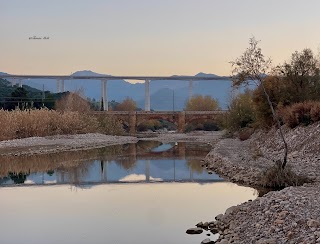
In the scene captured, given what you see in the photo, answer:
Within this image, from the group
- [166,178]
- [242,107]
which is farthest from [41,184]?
[242,107]

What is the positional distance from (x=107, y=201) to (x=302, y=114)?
A: 13.1 metres

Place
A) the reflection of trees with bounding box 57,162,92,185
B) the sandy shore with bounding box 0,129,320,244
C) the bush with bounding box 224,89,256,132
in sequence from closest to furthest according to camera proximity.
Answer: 1. the sandy shore with bounding box 0,129,320,244
2. the reflection of trees with bounding box 57,162,92,185
3. the bush with bounding box 224,89,256,132

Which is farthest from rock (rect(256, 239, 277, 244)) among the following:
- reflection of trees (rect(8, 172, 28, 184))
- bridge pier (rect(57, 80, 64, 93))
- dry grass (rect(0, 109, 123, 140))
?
bridge pier (rect(57, 80, 64, 93))

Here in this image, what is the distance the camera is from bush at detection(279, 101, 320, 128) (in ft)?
73.4

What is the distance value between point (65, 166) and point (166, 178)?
630 centimetres

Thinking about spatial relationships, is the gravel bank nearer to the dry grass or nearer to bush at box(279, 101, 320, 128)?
the dry grass

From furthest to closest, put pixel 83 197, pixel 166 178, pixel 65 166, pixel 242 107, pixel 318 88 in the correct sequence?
pixel 242 107 → pixel 318 88 → pixel 65 166 → pixel 166 178 → pixel 83 197

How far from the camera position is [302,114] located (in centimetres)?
2402

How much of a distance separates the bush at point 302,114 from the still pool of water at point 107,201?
546 centimetres

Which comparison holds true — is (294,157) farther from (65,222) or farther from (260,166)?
(65,222)

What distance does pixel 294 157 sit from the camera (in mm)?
19844

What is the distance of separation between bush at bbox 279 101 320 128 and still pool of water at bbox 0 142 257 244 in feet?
17.9

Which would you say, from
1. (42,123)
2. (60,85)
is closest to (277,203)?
(42,123)

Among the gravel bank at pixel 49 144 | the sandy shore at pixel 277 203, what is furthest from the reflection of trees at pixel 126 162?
the gravel bank at pixel 49 144
